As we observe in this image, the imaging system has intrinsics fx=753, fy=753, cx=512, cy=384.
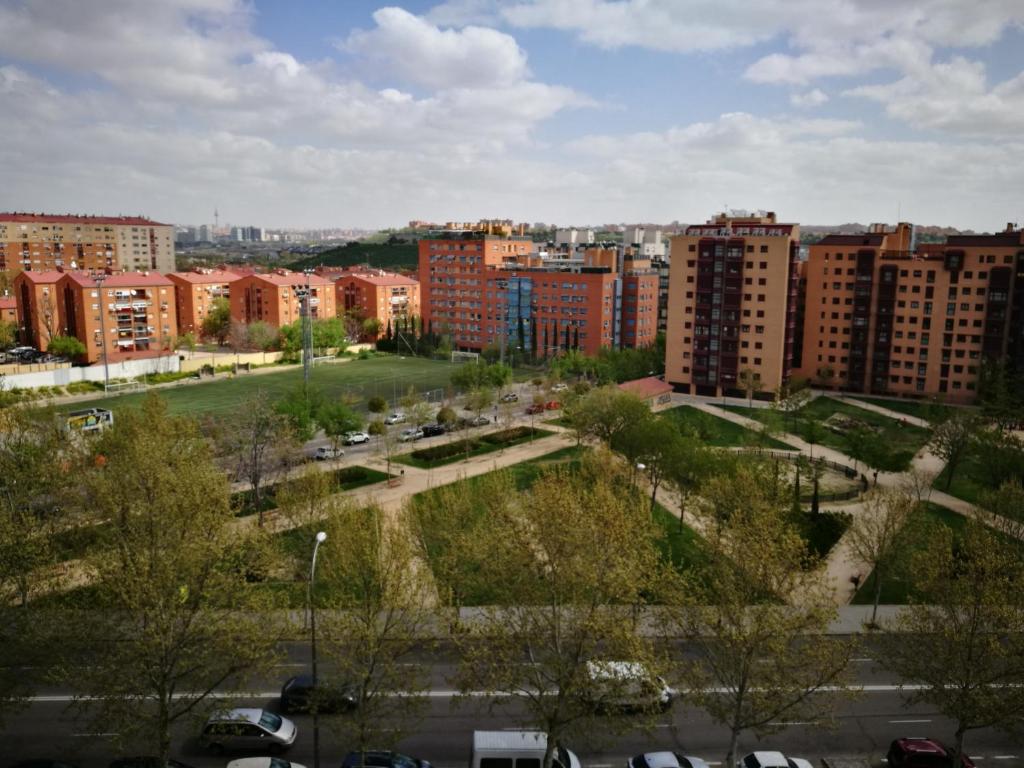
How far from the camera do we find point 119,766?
1719cm

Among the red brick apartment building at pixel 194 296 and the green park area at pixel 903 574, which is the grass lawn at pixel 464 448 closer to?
the green park area at pixel 903 574

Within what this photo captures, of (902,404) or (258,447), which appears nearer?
(258,447)

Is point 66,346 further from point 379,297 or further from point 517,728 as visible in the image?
point 517,728

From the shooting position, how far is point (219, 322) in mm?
97625

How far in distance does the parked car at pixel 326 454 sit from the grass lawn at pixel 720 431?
20.8 m

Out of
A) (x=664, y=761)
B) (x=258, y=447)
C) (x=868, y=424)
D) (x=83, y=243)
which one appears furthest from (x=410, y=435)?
(x=83, y=243)

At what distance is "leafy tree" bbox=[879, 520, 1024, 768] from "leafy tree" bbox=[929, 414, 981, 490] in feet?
76.8

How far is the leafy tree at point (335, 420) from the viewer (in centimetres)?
4300

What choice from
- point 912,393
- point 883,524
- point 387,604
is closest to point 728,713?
point 387,604

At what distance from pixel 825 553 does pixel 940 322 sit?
137 feet

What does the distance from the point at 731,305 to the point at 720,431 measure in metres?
15.4

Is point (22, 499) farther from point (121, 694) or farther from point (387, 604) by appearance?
point (387, 604)

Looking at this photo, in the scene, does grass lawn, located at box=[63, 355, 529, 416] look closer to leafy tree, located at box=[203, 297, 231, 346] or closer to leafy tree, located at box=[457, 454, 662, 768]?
leafy tree, located at box=[203, 297, 231, 346]

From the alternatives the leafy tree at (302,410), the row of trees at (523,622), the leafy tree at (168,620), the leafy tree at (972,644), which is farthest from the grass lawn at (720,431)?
Result: the leafy tree at (168,620)
